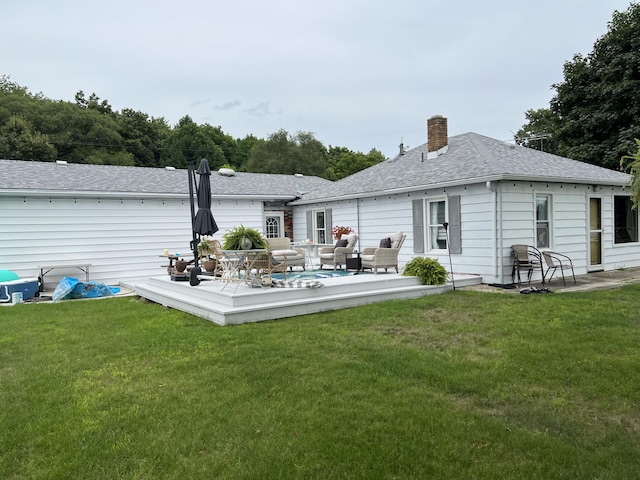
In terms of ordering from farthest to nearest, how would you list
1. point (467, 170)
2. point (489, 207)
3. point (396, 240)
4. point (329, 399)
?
point (396, 240) → point (467, 170) → point (489, 207) → point (329, 399)

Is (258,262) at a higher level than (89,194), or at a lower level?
lower

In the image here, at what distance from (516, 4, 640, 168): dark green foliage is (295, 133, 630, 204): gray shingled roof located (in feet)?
25.8

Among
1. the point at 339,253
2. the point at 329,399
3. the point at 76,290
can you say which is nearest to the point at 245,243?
the point at 329,399

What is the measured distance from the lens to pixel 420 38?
15.1 metres

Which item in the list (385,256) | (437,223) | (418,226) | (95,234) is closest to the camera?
(385,256)

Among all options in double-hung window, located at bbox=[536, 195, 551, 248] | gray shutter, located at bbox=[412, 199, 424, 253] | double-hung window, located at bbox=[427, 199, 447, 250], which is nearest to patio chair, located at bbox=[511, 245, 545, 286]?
double-hung window, located at bbox=[536, 195, 551, 248]

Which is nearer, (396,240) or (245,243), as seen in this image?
(245,243)

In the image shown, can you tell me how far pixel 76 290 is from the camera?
10.3 metres

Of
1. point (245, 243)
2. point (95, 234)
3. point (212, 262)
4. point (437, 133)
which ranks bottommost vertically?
point (212, 262)

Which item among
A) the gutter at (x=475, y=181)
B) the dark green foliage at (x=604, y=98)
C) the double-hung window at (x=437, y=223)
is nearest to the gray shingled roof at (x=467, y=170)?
the gutter at (x=475, y=181)

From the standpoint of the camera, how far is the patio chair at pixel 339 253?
11766mm

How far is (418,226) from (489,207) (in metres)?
2.17

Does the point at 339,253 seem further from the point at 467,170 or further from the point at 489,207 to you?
the point at 489,207

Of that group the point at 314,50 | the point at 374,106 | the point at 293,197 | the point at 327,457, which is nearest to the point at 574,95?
the point at 374,106
